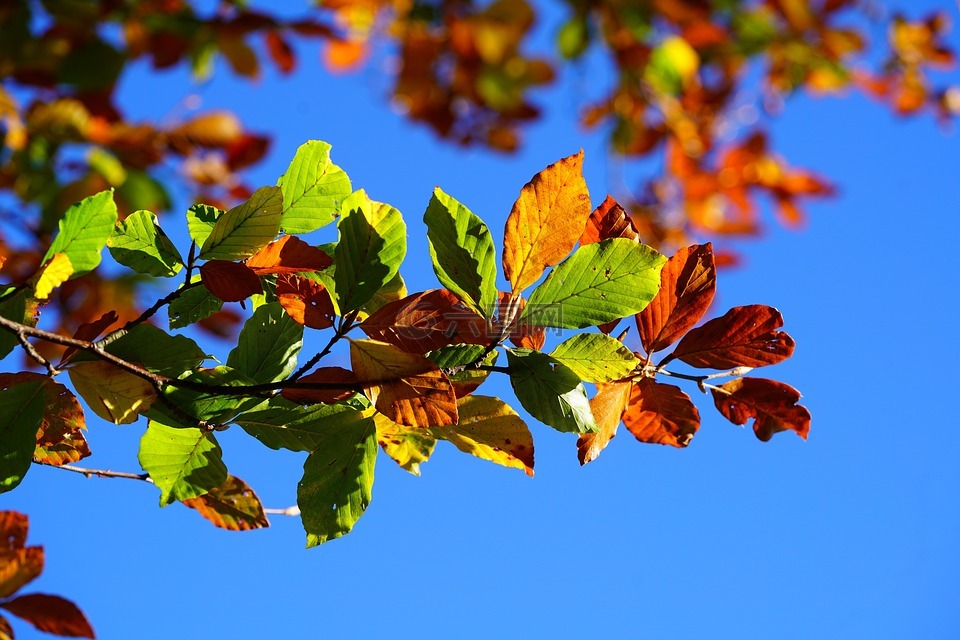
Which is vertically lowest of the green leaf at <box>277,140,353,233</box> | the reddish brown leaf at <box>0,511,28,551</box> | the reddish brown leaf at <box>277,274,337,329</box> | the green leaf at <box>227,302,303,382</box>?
the reddish brown leaf at <box>0,511,28,551</box>

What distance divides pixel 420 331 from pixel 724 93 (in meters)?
1.67

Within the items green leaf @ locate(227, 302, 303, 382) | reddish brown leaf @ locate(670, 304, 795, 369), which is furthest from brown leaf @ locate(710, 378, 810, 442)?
green leaf @ locate(227, 302, 303, 382)

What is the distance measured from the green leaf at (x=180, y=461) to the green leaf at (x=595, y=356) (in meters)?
0.28

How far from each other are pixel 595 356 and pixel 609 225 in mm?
119

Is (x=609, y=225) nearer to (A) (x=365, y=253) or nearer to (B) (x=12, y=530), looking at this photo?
(A) (x=365, y=253)

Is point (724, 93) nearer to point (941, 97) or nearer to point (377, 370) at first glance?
point (941, 97)

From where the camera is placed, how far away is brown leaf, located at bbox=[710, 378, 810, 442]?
0.60 meters

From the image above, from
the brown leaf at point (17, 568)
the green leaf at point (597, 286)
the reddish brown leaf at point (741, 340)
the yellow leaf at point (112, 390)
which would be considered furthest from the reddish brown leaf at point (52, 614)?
the reddish brown leaf at point (741, 340)

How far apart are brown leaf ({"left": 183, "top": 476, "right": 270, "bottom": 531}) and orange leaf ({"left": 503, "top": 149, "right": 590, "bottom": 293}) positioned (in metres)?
0.30

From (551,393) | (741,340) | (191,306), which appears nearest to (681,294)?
(741,340)

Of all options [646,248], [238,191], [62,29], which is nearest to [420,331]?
[646,248]

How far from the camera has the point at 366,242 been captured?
55 cm

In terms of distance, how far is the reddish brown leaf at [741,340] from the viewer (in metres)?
0.61

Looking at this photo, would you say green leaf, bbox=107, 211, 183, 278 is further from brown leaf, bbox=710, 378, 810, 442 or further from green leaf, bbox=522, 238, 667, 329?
brown leaf, bbox=710, 378, 810, 442
